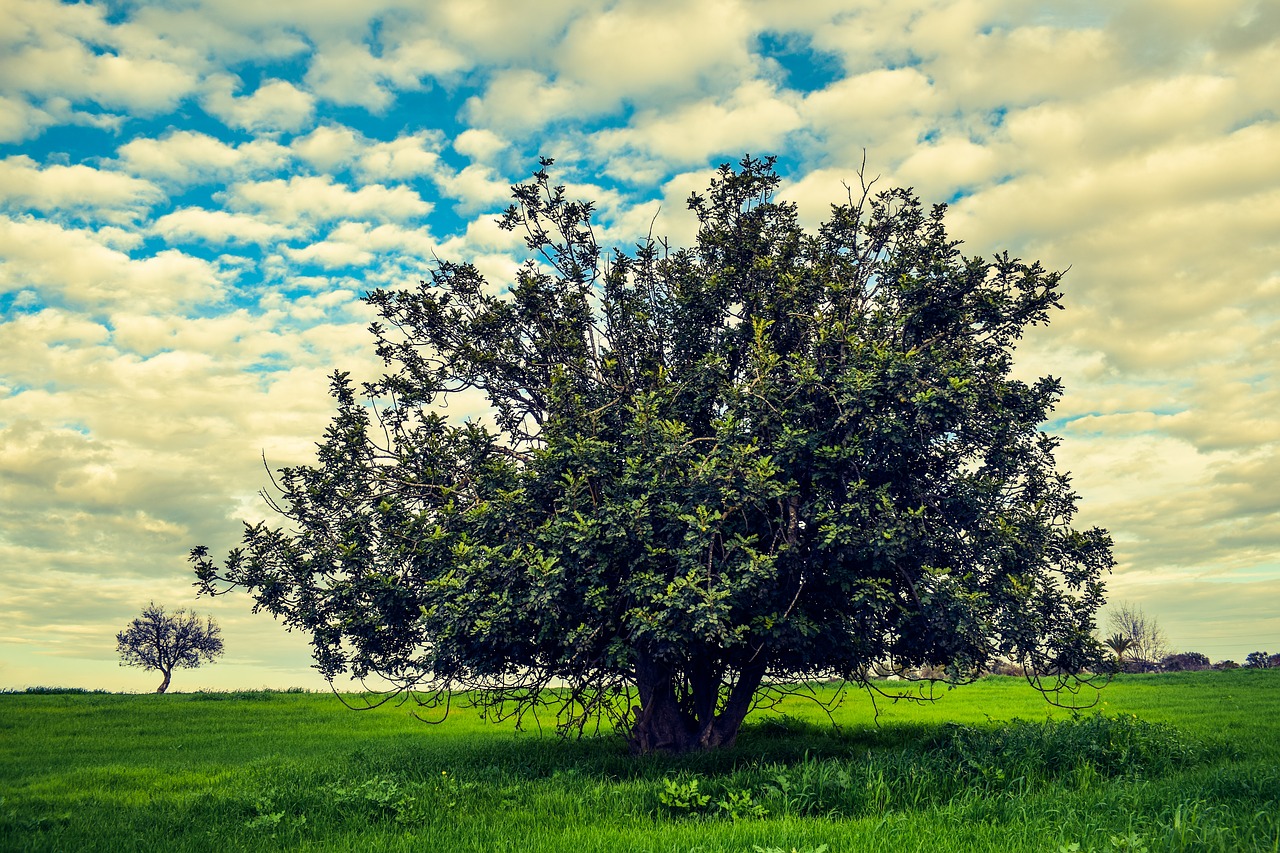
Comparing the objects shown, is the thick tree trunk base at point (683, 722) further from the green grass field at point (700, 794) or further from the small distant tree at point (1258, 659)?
the small distant tree at point (1258, 659)

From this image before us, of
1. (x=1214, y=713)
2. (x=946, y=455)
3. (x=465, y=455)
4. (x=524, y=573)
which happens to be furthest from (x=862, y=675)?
(x=1214, y=713)

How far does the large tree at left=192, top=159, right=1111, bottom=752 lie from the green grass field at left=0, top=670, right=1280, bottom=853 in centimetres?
180

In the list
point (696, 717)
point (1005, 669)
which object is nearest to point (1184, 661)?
point (1005, 669)

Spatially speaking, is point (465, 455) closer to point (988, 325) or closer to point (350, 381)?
point (350, 381)

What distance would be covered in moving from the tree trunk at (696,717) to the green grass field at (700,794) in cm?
89

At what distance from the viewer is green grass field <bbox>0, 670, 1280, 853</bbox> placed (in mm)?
9766

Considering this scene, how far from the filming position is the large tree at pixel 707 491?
14.3 m

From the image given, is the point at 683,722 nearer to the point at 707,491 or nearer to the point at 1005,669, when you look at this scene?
the point at 707,491

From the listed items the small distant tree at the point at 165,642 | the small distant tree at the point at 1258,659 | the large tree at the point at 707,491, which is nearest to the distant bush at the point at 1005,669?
the large tree at the point at 707,491

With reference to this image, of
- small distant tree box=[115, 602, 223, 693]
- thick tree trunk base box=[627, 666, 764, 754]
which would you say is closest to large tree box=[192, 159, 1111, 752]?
thick tree trunk base box=[627, 666, 764, 754]

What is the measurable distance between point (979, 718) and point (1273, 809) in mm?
21329

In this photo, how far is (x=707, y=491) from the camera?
46.4 feet

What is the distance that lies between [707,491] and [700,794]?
493 centimetres

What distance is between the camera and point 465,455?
1809cm
